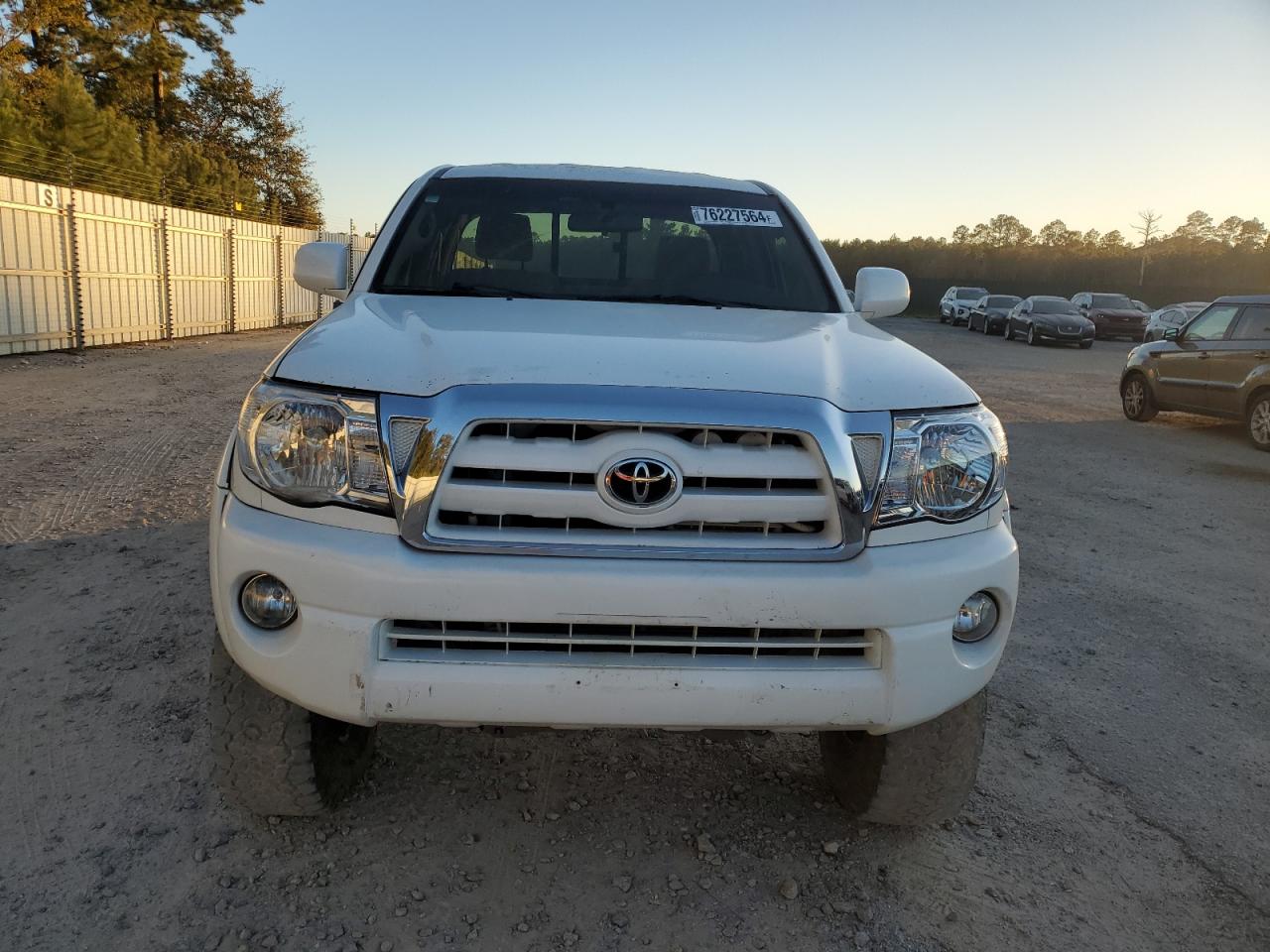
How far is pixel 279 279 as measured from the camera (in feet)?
72.2

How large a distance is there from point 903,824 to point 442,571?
4.83ft

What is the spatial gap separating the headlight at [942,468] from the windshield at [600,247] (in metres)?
1.09

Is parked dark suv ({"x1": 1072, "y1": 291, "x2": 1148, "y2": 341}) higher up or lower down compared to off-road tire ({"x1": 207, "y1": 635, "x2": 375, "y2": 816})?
higher up

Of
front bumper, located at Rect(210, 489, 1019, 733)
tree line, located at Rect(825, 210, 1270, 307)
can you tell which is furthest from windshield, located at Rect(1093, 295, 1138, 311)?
front bumper, located at Rect(210, 489, 1019, 733)

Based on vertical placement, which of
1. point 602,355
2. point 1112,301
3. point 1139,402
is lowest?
point 1139,402

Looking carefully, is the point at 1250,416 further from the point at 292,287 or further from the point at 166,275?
the point at 292,287

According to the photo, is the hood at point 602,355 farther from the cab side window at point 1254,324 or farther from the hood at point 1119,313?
the hood at point 1119,313

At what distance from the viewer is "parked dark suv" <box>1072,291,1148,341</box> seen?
29938 mm

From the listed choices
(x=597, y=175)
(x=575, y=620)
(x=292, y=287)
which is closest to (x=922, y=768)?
(x=575, y=620)

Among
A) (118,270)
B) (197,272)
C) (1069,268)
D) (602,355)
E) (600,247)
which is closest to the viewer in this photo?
(602,355)

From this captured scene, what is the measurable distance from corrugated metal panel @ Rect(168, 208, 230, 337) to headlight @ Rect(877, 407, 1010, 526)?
56.1ft

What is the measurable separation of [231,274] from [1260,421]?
17.8 m

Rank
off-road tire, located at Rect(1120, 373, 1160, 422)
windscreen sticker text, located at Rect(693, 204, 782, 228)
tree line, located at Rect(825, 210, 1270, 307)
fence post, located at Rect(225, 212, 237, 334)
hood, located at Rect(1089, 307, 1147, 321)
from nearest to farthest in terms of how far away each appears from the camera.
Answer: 1. windscreen sticker text, located at Rect(693, 204, 782, 228)
2. off-road tire, located at Rect(1120, 373, 1160, 422)
3. fence post, located at Rect(225, 212, 237, 334)
4. hood, located at Rect(1089, 307, 1147, 321)
5. tree line, located at Rect(825, 210, 1270, 307)

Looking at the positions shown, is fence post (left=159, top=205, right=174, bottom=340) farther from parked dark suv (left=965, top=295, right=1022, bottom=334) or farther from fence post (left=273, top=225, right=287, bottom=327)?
parked dark suv (left=965, top=295, right=1022, bottom=334)
